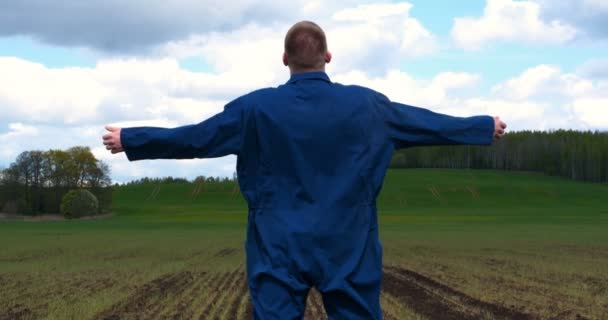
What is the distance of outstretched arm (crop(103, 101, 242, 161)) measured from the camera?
4023 millimetres

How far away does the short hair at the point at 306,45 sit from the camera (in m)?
3.88

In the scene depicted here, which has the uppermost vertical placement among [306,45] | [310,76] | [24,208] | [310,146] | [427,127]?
[306,45]

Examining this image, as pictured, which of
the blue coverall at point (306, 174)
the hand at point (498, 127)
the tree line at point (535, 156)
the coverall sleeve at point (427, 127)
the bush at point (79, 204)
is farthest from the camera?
the tree line at point (535, 156)

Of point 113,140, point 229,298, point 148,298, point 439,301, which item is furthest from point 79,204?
point 113,140

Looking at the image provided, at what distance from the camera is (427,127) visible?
4.22m

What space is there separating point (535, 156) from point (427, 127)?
13722cm

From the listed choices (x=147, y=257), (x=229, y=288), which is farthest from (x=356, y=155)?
(x=147, y=257)

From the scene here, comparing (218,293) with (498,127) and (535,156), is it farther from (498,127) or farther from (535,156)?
(535,156)

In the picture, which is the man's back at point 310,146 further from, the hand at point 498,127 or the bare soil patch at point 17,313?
the bare soil patch at point 17,313

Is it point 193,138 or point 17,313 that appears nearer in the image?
point 193,138

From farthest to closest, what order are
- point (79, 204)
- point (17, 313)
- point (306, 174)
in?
point (79, 204) → point (17, 313) → point (306, 174)

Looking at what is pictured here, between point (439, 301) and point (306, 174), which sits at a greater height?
point (306, 174)

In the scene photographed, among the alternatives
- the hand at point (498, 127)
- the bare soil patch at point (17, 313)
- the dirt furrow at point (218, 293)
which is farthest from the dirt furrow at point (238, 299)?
the hand at point (498, 127)

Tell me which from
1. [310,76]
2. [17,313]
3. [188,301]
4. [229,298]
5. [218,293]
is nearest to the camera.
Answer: [310,76]
